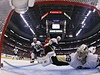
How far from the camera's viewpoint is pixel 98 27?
1266 centimetres

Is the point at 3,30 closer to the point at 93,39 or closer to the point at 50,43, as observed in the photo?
the point at 50,43

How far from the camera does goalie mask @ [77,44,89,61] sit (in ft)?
5.35

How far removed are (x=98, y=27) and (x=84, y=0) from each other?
11.2 m

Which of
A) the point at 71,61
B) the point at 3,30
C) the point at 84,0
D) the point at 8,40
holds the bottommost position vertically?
the point at 71,61

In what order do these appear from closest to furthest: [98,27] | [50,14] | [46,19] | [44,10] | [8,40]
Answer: [44,10], [50,14], [46,19], [98,27], [8,40]

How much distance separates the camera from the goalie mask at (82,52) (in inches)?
64.2

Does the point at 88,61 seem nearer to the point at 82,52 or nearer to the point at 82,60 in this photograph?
the point at 82,60

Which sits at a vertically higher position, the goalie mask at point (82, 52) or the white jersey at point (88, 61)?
the goalie mask at point (82, 52)

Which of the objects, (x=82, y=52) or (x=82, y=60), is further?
(x=82, y=60)

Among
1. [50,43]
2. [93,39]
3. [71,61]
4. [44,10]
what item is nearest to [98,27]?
[93,39]

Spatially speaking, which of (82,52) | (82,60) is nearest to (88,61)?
(82,60)

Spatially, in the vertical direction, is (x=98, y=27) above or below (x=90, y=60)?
above

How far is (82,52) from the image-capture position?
163cm

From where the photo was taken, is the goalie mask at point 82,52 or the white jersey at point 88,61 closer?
the goalie mask at point 82,52
